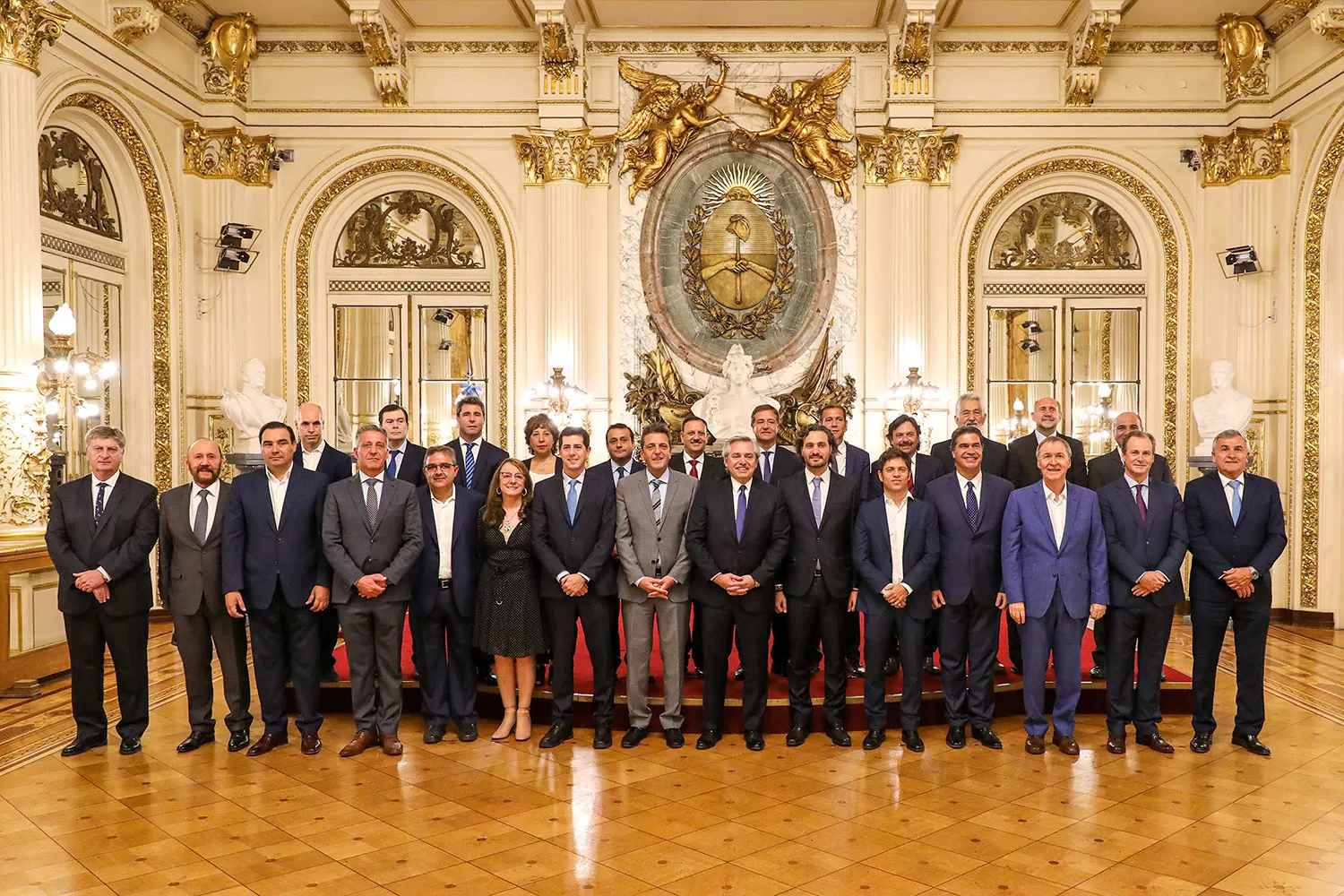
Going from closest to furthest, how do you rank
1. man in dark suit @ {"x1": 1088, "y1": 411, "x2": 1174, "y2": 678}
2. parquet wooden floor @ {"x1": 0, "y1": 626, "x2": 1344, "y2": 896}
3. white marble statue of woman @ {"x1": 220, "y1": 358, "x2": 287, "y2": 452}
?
parquet wooden floor @ {"x1": 0, "y1": 626, "x2": 1344, "y2": 896}
man in dark suit @ {"x1": 1088, "y1": 411, "x2": 1174, "y2": 678}
white marble statue of woman @ {"x1": 220, "y1": 358, "x2": 287, "y2": 452}

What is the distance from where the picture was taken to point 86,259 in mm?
8812

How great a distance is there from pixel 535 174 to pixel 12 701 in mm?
6472

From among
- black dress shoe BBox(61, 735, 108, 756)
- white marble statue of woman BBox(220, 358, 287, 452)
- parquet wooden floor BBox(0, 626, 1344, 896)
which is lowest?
parquet wooden floor BBox(0, 626, 1344, 896)

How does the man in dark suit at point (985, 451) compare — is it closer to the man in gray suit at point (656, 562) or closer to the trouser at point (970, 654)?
the trouser at point (970, 654)

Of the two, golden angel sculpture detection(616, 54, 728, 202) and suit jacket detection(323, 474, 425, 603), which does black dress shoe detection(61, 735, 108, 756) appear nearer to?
suit jacket detection(323, 474, 425, 603)

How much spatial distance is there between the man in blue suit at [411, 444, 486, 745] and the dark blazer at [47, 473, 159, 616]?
1.45 metres

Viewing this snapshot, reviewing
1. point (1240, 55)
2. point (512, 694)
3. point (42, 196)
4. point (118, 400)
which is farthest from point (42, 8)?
point (1240, 55)

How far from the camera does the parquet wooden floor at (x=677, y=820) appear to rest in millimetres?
3859

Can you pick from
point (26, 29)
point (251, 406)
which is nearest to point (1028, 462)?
point (251, 406)

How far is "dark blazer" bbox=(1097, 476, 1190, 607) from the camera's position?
5422mm

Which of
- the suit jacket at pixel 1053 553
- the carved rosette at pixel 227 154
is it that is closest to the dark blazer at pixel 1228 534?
the suit jacket at pixel 1053 553

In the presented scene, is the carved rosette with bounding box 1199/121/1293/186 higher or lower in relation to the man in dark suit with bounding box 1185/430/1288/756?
higher

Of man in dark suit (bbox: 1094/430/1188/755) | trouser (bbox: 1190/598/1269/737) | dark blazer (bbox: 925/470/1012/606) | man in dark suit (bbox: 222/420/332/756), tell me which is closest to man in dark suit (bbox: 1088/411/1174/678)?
man in dark suit (bbox: 1094/430/1188/755)

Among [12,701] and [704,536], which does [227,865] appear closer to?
[704,536]
